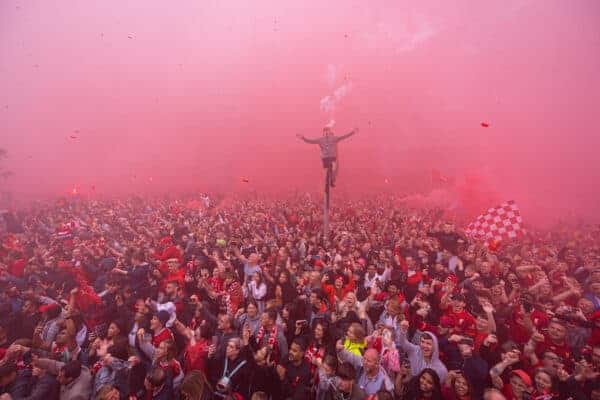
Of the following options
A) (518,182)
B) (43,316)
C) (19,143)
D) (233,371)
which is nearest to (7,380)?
(43,316)

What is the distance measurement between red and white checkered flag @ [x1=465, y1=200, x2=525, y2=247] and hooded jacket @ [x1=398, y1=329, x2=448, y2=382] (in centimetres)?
655

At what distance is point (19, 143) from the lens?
4522 centimetres

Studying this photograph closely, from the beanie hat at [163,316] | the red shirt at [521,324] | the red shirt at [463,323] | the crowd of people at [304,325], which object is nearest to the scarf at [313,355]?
the crowd of people at [304,325]

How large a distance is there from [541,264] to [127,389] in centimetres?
913

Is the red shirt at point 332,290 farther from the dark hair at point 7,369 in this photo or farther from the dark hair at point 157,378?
the dark hair at point 7,369

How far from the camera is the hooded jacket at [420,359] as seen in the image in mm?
3461

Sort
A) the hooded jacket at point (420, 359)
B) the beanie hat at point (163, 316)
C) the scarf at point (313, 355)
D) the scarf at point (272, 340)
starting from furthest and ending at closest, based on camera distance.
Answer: the beanie hat at point (163, 316), the scarf at point (272, 340), the scarf at point (313, 355), the hooded jacket at point (420, 359)

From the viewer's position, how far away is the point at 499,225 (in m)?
8.96

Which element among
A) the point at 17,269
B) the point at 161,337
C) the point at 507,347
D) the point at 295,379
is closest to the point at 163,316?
the point at 161,337

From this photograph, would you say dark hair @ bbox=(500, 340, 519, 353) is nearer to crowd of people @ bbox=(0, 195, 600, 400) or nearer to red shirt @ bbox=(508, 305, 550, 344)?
crowd of people @ bbox=(0, 195, 600, 400)

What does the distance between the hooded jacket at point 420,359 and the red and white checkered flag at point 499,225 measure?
6.55 m

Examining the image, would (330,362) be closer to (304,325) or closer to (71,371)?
(304,325)

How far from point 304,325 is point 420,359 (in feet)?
5.50

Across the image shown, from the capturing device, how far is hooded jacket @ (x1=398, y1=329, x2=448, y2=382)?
11.4ft
